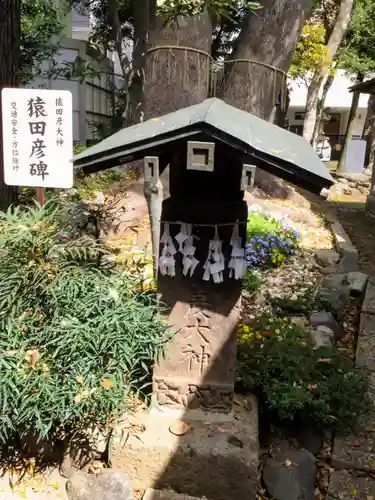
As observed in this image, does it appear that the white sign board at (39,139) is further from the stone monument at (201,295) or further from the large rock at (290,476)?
the large rock at (290,476)

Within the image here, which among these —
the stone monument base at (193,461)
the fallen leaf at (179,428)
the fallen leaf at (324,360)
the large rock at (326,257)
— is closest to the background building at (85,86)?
the large rock at (326,257)

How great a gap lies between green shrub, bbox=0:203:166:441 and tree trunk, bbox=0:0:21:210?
1965mm

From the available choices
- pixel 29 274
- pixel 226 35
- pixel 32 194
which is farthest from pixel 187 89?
pixel 226 35

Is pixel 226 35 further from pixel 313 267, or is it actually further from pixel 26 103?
pixel 26 103

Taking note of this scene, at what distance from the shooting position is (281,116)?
1023 cm

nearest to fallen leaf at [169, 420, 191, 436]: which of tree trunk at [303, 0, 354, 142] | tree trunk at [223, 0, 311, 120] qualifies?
tree trunk at [223, 0, 311, 120]

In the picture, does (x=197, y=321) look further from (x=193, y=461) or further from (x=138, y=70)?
(x=138, y=70)

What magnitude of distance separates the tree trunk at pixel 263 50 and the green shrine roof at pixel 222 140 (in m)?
6.00

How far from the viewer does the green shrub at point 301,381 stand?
3795mm

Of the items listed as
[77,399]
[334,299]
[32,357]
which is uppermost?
[32,357]

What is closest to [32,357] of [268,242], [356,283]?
A: [268,242]

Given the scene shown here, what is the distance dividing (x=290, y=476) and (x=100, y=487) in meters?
1.39

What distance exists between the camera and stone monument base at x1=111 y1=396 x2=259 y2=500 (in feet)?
10.6

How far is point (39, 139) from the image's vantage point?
13.5 feet
